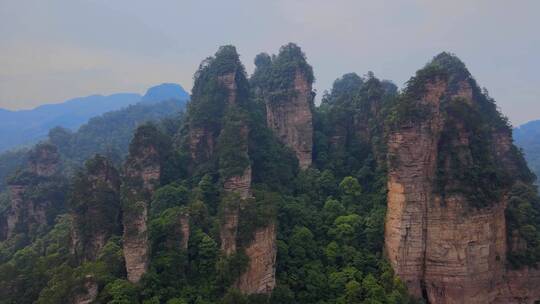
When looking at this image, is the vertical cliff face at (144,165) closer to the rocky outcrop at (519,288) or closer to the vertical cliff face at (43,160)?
the vertical cliff face at (43,160)

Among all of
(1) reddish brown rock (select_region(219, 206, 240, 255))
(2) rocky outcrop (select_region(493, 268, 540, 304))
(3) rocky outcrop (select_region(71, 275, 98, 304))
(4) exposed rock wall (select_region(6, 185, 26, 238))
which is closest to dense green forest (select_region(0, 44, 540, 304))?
(3) rocky outcrop (select_region(71, 275, 98, 304))

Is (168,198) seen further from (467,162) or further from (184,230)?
(467,162)

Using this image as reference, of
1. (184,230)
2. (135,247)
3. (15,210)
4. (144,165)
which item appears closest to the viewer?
(135,247)

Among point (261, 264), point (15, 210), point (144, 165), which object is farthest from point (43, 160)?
point (261, 264)

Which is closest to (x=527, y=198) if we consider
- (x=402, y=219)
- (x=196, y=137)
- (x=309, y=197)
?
(x=402, y=219)

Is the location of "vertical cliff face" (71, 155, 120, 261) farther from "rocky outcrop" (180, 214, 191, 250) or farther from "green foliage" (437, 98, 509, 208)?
"green foliage" (437, 98, 509, 208)

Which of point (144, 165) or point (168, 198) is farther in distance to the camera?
point (144, 165)

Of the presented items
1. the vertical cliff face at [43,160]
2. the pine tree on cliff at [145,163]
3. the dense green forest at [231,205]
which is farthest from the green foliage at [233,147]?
the vertical cliff face at [43,160]
